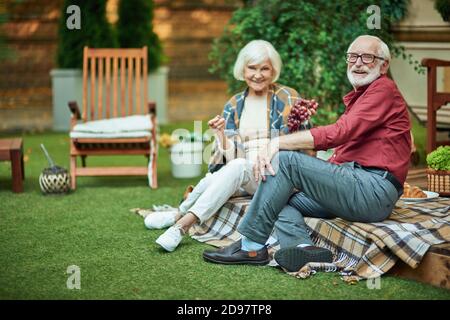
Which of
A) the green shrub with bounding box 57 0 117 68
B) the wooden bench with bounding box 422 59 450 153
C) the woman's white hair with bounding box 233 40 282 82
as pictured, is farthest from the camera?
the green shrub with bounding box 57 0 117 68

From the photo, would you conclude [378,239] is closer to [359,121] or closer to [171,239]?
[359,121]

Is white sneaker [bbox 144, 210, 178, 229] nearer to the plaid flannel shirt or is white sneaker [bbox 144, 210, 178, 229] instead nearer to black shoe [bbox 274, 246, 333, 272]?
the plaid flannel shirt

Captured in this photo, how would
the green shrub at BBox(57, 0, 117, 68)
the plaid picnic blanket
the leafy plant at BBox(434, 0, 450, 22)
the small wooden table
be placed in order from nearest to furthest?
1. the plaid picnic blanket
2. the small wooden table
3. the leafy plant at BBox(434, 0, 450, 22)
4. the green shrub at BBox(57, 0, 117, 68)

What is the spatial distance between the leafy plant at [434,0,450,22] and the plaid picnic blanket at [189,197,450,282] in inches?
92.8

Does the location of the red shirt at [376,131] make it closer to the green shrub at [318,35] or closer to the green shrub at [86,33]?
the green shrub at [318,35]

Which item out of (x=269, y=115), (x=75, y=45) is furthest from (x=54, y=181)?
(x=75, y=45)

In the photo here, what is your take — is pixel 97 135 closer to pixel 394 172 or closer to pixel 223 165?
pixel 223 165

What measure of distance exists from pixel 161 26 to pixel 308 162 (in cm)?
1348

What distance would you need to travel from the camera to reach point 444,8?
6.29 meters

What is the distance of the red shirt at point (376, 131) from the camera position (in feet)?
12.6

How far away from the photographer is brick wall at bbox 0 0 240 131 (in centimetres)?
1248

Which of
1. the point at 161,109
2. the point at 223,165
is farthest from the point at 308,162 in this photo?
the point at 161,109

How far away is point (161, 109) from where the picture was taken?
10.7 metres

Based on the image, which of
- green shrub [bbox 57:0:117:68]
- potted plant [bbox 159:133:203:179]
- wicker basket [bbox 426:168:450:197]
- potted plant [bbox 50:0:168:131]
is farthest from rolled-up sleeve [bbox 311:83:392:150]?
green shrub [bbox 57:0:117:68]
